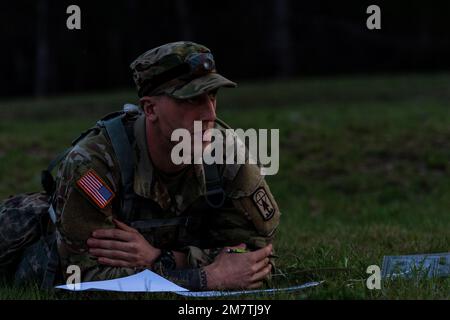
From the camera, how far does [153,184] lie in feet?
14.5

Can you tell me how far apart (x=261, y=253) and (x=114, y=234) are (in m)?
0.79

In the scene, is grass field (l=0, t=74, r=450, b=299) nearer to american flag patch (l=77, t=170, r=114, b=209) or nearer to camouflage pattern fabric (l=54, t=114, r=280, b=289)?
camouflage pattern fabric (l=54, t=114, r=280, b=289)

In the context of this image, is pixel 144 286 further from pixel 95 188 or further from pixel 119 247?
pixel 95 188

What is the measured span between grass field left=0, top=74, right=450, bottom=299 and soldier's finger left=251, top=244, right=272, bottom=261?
0.74 ft

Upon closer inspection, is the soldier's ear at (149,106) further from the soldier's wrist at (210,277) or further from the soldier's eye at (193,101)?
the soldier's wrist at (210,277)

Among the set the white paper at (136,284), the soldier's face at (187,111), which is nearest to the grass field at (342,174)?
the white paper at (136,284)

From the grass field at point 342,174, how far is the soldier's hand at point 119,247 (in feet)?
0.65

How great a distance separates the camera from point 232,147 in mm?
4684

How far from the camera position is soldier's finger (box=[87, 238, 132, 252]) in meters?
4.27

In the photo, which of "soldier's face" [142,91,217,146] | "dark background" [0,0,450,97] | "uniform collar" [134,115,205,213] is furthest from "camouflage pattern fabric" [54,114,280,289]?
"dark background" [0,0,450,97]

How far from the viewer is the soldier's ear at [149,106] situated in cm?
435

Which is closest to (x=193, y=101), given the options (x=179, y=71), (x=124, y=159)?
(x=179, y=71)
